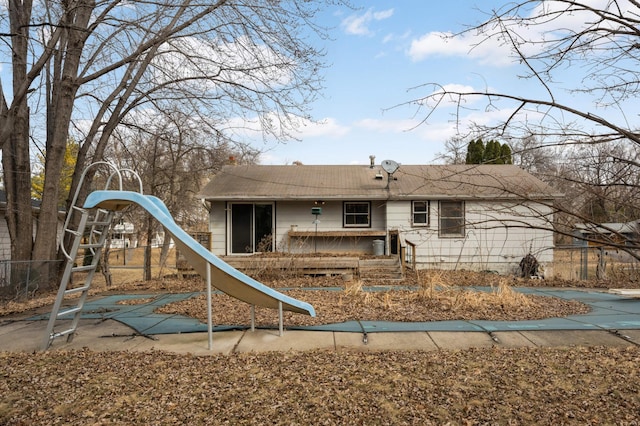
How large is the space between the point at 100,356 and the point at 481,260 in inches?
505

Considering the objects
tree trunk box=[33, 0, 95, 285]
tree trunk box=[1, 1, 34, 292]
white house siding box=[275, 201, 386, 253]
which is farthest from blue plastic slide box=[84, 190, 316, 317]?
white house siding box=[275, 201, 386, 253]

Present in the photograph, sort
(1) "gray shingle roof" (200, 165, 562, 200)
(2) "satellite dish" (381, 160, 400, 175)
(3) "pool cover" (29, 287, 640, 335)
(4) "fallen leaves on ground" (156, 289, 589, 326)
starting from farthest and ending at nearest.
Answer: (2) "satellite dish" (381, 160, 400, 175) → (1) "gray shingle roof" (200, 165, 562, 200) → (4) "fallen leaves on ground" (156, 289, 589, 326) → (3) "pool cover" (29, 287, 640, 335)

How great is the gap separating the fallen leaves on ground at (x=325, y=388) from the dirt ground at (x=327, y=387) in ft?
0.03

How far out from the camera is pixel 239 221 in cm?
1570

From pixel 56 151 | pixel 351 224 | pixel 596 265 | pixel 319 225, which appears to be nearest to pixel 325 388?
pixel 56 151

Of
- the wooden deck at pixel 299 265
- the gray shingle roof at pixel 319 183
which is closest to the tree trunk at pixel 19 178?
the gray shingle roof at pixel 319 183

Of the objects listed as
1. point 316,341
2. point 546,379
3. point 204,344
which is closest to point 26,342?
point 204,344

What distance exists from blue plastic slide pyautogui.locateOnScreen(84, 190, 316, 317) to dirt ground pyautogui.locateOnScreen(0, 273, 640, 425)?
3.18 ft

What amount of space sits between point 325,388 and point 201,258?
97.1 inches

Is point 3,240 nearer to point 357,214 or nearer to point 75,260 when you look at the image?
point 357,214

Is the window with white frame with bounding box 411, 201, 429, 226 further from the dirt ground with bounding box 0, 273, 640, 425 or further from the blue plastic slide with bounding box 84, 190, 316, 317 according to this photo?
the dirt ground with bounding box 0, 273, 640, 425

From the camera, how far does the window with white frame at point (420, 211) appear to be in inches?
605

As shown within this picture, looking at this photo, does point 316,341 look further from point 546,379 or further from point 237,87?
point 237,87

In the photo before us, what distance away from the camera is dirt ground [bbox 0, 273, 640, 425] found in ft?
11.1
